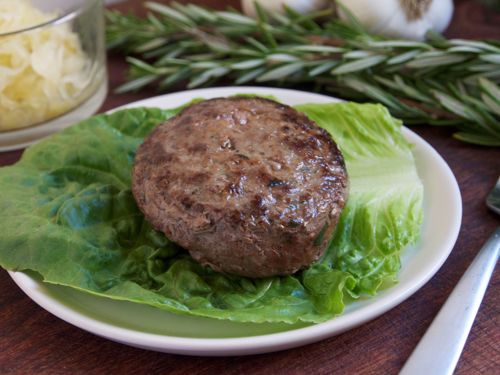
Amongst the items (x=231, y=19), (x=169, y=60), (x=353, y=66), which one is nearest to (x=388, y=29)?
(x=353, y=66)

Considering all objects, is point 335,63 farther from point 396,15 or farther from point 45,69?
point 45,69

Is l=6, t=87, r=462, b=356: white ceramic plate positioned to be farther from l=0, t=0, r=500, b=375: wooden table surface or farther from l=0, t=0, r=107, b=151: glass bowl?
l=0, t=0, r=107, b=151: glass bowl

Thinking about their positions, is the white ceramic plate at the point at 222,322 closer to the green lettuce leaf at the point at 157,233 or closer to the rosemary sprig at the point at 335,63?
the green lettuce leaf at the point at 157,233

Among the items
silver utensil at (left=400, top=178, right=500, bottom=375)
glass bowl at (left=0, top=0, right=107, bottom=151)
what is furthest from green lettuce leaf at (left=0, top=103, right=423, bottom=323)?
glass bowl at (left=0, top=0, right=107, bottom=151)

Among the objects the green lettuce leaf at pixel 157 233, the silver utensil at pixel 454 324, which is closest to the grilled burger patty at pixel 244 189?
the green lettuce leaf at pixel 157 233

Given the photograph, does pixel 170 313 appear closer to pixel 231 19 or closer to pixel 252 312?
pixel 252 312

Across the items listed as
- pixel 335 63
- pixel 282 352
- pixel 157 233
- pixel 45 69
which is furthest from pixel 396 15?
pixel 282 352
